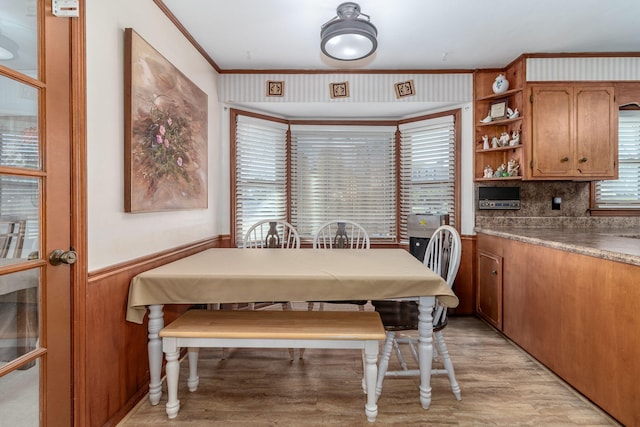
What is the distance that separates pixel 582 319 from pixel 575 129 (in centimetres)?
182

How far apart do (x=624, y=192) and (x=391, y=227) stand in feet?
7.22

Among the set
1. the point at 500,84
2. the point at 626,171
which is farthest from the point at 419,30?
the point at 626,171

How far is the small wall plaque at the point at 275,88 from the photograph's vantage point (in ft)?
10.4

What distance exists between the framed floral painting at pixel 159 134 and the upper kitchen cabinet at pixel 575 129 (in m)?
2.85

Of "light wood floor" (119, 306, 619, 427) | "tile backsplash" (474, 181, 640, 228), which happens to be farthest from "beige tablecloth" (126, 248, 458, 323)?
"tile backsplash" (474, 181, 640, 228)

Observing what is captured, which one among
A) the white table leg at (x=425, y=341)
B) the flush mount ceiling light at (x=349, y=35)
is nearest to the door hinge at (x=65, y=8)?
the flush mount ceiling light at (x=349, y=35)

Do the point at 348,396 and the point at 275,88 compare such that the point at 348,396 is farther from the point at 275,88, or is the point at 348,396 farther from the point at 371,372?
the point at 275,88

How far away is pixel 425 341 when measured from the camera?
1708 mm

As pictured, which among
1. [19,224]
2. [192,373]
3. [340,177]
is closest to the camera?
[19,224]

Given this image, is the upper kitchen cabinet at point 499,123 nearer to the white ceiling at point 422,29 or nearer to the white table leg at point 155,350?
the white ceiling at point 422,29

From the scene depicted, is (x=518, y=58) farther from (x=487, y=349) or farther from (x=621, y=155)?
(x=487, y=349)

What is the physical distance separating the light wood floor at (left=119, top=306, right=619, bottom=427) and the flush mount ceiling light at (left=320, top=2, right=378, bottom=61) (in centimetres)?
209

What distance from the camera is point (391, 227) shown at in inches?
144

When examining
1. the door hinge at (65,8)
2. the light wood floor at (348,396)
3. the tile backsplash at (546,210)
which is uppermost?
the door hinge at (65,8)
